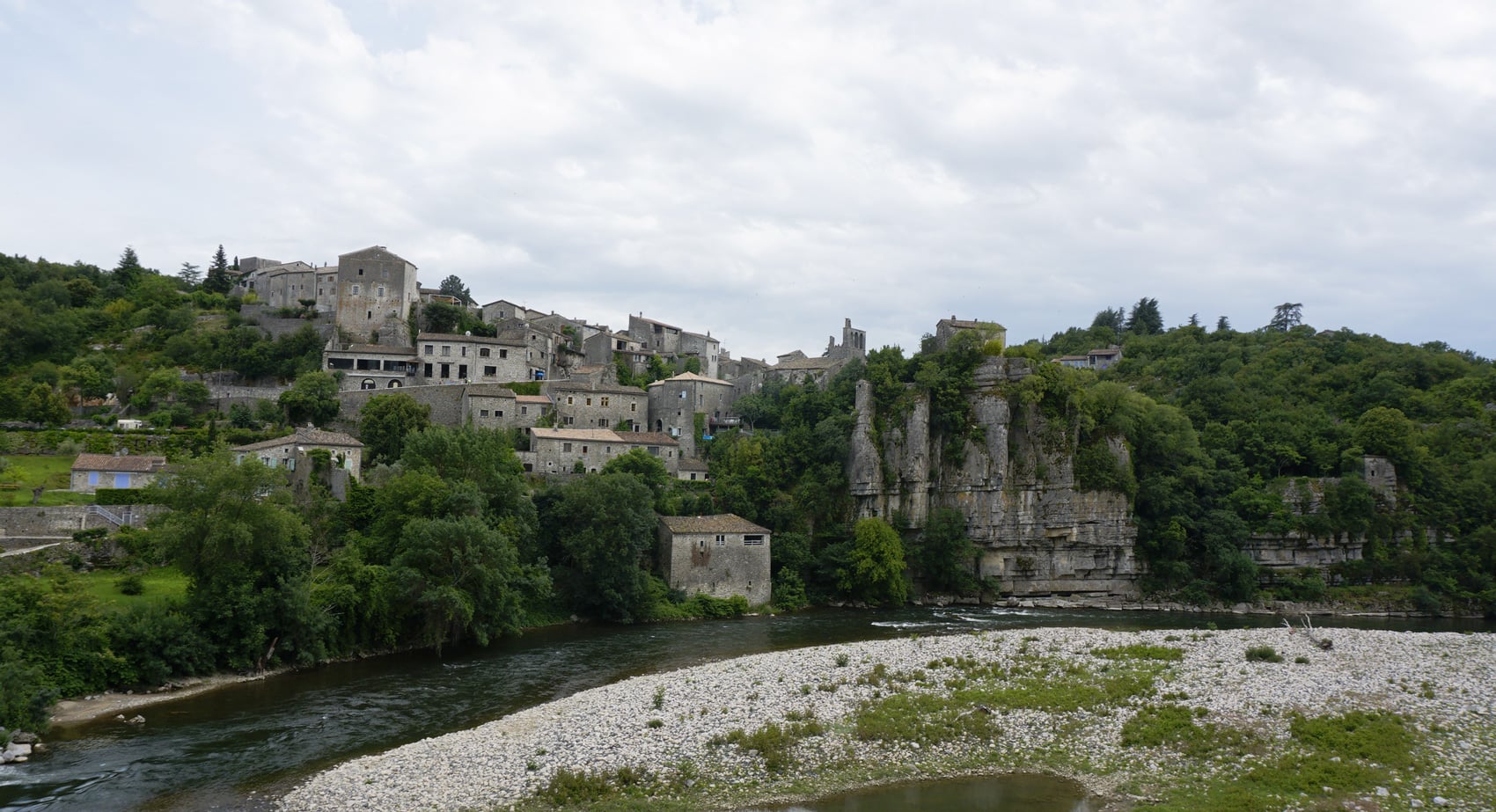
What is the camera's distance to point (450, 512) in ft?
123

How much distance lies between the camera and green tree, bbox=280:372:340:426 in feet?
177

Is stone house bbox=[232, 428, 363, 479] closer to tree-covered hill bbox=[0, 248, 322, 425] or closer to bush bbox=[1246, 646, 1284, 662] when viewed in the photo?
tree-covered hill bbox=[0, 248, 322, 425]

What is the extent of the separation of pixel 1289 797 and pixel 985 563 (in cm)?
3998

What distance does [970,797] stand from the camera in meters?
18.9

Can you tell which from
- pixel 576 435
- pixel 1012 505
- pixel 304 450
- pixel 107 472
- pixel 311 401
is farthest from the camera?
pixel 1012 505

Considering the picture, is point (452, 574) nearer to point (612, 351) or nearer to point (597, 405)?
point (597, 405)

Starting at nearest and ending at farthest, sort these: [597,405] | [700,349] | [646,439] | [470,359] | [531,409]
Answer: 1. [531,409]
2. [646,439]
3. [597,405]
4. [470,359]
5. [700,349]

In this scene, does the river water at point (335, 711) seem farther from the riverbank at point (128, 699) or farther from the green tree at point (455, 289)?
A: the green tree at point (455, 289)

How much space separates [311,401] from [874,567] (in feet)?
121

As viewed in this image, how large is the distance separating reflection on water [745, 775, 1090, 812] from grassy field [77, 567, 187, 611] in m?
23.9

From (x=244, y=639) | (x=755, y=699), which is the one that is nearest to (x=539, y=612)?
(x=244, y=639)

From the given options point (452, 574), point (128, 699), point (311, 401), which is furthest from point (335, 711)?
point (311, 401)

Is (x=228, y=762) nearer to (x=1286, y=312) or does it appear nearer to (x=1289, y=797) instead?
(x=1289, y=797)

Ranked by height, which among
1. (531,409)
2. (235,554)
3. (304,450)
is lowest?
(235,554)
